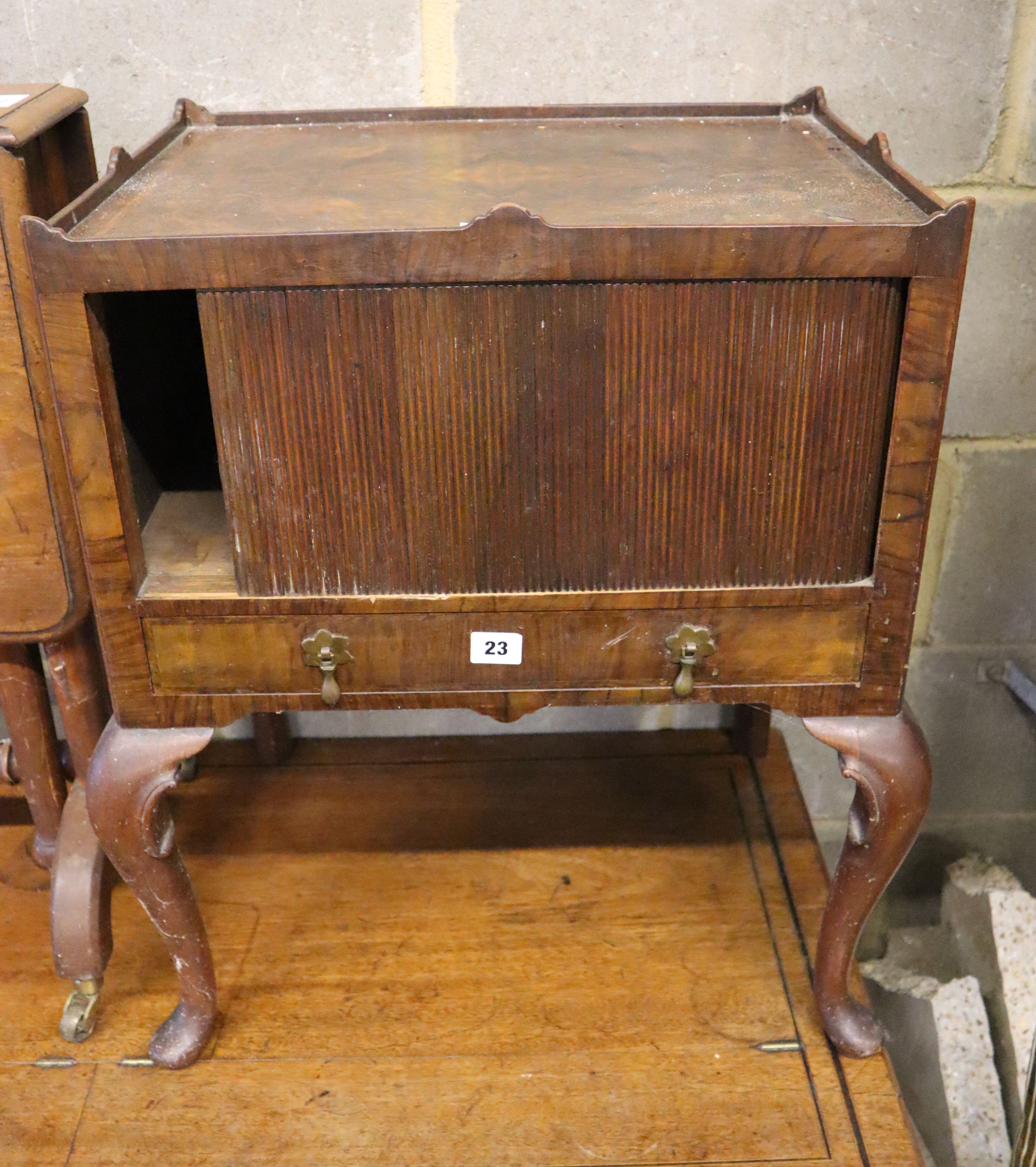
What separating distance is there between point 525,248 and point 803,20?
68cm

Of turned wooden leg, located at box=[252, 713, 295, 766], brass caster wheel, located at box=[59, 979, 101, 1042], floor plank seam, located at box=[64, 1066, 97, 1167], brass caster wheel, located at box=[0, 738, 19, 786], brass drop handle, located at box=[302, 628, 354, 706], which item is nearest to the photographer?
brass drop handle, located at box=[302, 628, 354, 706]

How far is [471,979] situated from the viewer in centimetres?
129

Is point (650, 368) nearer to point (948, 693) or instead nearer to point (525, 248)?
point (525, 248)

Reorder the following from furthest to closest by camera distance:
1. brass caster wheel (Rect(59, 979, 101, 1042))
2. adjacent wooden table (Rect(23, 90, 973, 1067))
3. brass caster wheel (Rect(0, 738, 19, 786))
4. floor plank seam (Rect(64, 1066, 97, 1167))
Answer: brass caster wheel (Rect(0, 738, 19, 786))
brass caster wheel (Rect(59, 979, 101, 1042))
floor plank seam (Rect(64, 1066, 97, 1167))
adjacent wooden table (Rect(23, 90, 973, 1067))

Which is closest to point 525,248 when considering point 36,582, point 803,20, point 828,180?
point 828,180

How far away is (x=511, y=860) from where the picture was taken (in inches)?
57.4

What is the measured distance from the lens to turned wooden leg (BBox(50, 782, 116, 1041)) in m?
1.21

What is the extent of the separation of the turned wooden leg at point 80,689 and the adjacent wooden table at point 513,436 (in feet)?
0.67

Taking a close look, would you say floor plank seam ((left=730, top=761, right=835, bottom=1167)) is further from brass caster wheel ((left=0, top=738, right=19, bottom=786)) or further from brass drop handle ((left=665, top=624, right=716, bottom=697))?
brass caster wheel ((left=0, top=738, right=19, bottom=786))

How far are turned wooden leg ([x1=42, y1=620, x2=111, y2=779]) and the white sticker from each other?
0.46 meters

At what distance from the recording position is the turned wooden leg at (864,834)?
1037mm

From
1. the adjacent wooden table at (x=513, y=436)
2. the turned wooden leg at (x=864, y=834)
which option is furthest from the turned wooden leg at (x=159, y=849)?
the turned wooden leg at (x=864, y=834)

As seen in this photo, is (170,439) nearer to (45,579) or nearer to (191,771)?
(45,579)

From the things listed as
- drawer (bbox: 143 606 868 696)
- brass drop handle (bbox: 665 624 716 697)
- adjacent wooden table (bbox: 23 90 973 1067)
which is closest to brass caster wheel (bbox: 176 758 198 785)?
adjacent wooden table (bbox: 23 90 973 1067)
